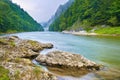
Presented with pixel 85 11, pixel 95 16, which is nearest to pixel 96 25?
pixel 95 16

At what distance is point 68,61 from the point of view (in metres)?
27.6

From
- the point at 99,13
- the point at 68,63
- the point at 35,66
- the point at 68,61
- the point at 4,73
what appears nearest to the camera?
the point at 4,73

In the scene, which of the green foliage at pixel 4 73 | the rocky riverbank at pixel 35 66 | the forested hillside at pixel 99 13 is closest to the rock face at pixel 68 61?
the rocky riverbank at pixel 35 66

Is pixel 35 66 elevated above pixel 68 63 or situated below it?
above

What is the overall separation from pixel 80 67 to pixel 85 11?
119 metres

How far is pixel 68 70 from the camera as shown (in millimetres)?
25578

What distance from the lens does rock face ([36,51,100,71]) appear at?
2673 cm

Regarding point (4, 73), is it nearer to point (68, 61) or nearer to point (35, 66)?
point (35, 66)

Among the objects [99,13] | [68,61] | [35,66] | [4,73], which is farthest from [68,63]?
[99,13]

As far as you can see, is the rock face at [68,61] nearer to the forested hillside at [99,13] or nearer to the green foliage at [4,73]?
the green foliage at [4,73]

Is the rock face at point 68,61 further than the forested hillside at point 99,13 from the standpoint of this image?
No

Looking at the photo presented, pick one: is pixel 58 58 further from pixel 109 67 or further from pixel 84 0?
pixel 84 0

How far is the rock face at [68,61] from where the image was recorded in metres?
26.7

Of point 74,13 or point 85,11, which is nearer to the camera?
point 85,11
